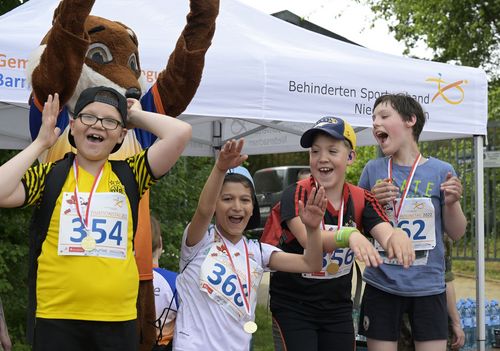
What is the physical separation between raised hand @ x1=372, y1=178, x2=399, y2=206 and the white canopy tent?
0.82m

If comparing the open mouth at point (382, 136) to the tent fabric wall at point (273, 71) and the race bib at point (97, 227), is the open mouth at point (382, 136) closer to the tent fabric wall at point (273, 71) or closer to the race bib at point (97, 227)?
the tent fabric wall at point (273, 71)

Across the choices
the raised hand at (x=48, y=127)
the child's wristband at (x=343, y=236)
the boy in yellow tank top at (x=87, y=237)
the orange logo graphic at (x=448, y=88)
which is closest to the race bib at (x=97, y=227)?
the boy in yellow tank top at (x=87, y=237)

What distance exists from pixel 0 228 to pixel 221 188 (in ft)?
11.6

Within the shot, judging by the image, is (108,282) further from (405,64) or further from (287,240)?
(405,64)

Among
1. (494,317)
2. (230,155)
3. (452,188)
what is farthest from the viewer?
(494,317)

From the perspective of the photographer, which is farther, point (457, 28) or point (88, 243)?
point (457, 28)

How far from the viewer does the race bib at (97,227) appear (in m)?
2.43

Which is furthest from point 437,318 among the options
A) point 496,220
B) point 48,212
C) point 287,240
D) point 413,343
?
point 496,220

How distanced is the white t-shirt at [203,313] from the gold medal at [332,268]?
0.27 m

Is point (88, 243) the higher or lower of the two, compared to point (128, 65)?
lower

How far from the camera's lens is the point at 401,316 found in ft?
11.2

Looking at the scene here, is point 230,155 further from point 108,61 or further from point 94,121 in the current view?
point 108,61

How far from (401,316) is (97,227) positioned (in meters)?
1.64

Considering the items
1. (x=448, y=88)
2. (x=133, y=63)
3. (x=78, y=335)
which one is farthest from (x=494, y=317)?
(x=78, y=335)
